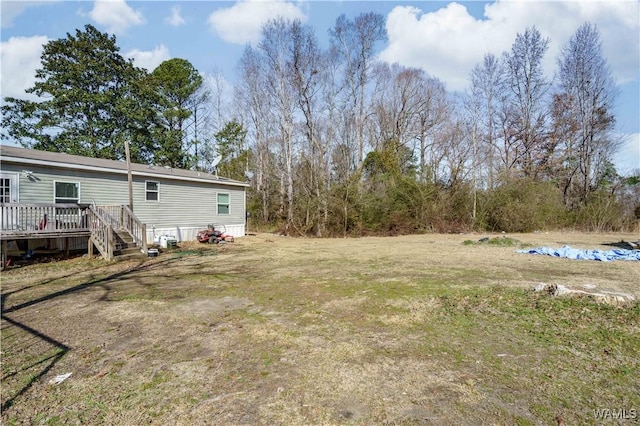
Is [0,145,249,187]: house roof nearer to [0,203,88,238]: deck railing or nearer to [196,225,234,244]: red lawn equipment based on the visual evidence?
[0,203,88,238]: deck railing

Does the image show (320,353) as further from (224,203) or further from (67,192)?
(224,203)

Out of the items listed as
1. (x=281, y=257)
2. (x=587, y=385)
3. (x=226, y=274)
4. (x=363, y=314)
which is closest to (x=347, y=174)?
(x=281, y=257)

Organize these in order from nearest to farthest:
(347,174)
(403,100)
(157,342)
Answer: (157,342) < (347,174) < (403,100)

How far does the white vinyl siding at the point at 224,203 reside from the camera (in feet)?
53.4

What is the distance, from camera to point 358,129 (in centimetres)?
2322

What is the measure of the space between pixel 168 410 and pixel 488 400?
2363 mm

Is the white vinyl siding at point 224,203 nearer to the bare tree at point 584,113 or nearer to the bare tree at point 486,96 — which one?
the bare tree at point 486,96

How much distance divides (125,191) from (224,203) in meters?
4.81

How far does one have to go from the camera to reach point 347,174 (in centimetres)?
2194

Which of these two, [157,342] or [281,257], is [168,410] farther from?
[281,257]

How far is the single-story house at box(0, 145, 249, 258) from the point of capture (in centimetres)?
968

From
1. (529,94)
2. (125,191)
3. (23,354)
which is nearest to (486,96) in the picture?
(529,94)
